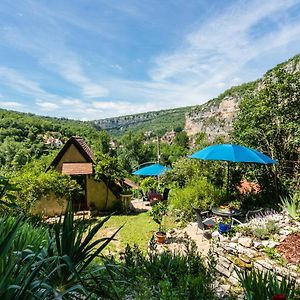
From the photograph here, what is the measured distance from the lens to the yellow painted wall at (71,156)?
13953 mm

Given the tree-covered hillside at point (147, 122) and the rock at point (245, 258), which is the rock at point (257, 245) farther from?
the tree-covered hillside at point (147, 122)

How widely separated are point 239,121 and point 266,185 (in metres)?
3.11

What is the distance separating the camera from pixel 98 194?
13.6 meters

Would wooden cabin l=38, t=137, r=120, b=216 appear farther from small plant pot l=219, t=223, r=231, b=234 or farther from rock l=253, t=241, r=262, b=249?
rock l=253, t=241, r=262, b=249

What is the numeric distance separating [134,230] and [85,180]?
5.48 meters

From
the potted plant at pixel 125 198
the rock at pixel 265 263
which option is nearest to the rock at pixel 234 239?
the rock at pixel 265 263

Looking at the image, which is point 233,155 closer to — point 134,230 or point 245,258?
point 245,258

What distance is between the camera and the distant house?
528 inches

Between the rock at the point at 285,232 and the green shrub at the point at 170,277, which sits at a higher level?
the rock at the point at 285,232

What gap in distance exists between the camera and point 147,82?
21891 mm

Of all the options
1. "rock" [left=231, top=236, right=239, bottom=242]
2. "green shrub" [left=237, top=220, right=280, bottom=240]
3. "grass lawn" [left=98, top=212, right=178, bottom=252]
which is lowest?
"grass lawn" [left=98, top=212, right=178, bottom=252]

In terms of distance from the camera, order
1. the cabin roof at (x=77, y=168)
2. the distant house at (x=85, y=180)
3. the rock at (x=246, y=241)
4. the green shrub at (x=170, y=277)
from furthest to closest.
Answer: the distant house at (x=85, y=180), the cabin roof at (x=77, y=168), the rock at (x=246, y=241), the green shrub at (x=170, y=277)

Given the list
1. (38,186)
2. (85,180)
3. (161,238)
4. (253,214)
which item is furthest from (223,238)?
(85,180)

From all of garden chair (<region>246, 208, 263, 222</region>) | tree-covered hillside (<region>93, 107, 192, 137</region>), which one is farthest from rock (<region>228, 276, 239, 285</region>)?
tree-covered hillside (<region>93, 107, 192, 137</region>)
